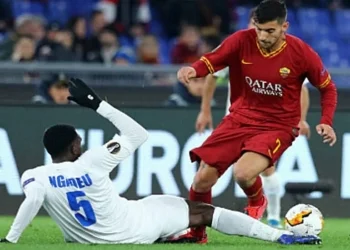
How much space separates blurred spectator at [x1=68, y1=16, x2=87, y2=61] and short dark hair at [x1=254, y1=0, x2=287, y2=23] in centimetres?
774

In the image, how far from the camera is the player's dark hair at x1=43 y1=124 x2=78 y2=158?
29.9ft

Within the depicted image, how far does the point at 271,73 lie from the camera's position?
Answer: 32.9 ft

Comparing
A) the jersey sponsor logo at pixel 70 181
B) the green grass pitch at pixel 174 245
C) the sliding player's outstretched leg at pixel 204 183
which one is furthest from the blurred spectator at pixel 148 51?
the jersey sponsor logo at pixel 70 181

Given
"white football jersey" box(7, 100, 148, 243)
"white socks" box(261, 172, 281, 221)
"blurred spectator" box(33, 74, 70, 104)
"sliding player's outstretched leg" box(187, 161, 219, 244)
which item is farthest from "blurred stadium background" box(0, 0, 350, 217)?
"white football jersey" box(7, 100, 148, 243)

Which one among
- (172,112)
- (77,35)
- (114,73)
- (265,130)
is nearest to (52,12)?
(77,35)

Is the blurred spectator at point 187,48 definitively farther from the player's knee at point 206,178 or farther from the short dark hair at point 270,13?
the short dark hair at point 270,13

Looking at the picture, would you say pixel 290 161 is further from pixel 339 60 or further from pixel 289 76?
pixel 339 60

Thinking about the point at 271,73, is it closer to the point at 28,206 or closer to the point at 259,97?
the point at 259,97

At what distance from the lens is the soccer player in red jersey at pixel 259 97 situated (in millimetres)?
9961

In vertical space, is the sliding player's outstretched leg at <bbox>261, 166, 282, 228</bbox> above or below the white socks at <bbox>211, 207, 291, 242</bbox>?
below

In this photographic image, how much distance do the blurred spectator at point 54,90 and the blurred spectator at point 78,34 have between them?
8.35 ft

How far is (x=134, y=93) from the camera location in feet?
48.0

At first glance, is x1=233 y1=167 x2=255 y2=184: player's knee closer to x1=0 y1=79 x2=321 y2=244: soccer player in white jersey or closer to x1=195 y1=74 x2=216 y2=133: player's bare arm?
x1=0 y1=79 x2=321 y2=244: soccer player in white jersey

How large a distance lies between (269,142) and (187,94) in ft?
17.3
